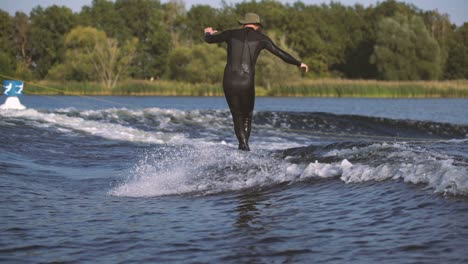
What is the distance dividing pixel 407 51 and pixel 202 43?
21712 millimetres

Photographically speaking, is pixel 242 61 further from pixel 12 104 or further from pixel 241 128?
pixel 12 104

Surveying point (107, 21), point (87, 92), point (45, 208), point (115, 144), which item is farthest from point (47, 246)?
point (107, 21)

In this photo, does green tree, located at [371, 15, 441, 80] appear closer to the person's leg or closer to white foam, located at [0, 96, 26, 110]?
white foam, located at [0, 96, 26, 110]

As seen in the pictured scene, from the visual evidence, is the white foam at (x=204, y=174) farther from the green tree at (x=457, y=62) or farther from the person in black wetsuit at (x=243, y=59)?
the green tree at (x=457, y=62)

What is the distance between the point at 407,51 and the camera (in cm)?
7269

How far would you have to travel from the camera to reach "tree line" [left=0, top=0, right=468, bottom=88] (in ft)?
211

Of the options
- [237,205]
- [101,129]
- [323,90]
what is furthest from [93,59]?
[237,205]

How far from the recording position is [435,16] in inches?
3590

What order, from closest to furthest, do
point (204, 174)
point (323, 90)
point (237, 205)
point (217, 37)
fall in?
point (237, 205) → point (204, 174) → point (217, 37) → point (323, 90)

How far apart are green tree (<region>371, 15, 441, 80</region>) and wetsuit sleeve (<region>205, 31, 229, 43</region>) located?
215ft

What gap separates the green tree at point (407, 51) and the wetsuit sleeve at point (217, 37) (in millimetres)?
65618

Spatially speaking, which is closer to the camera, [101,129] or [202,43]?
[101,129]

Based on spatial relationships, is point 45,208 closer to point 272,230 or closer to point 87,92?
point 272,230

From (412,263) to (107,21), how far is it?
8219 centimetres
